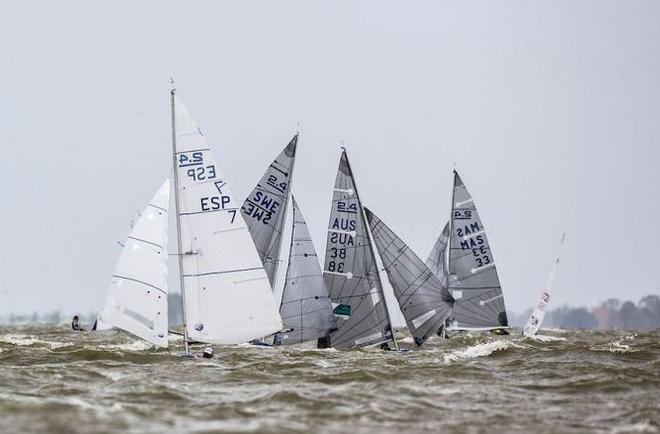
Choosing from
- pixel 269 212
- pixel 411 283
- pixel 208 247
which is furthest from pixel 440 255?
pixel 208 247

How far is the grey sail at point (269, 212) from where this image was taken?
37250 mm

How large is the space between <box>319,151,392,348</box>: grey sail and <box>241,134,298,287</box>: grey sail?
1.86 m

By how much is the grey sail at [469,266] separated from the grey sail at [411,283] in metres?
13.9

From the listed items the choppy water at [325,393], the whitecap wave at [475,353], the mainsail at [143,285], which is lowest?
the choppy water at [325,393]

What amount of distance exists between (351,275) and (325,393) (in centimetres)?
1491

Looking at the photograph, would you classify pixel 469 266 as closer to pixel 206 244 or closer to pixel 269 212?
pixel 269 212

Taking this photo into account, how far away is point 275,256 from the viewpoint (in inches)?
1478

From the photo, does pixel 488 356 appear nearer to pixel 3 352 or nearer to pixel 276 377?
pixel 276 377

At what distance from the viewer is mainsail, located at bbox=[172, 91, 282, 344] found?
3095 cm

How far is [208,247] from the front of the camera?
3094cm

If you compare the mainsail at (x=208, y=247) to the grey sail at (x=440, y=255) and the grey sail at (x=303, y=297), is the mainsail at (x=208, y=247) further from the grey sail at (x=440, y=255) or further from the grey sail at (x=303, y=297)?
the grey sail at (x=440, y=255)

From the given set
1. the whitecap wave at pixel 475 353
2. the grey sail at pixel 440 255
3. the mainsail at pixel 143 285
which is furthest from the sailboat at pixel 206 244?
the grey sail at pixel 440 255

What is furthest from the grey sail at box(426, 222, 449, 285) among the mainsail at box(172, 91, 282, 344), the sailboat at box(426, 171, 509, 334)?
the mainsail at box(172, 91, 282, 344)

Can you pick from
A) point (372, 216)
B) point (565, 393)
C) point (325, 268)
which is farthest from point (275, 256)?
point (565, 393)
